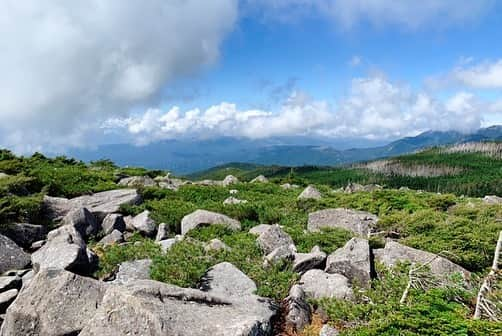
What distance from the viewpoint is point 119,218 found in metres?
18.2

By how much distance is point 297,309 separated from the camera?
10359mm

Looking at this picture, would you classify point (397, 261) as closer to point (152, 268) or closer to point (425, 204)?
point (152, 268)

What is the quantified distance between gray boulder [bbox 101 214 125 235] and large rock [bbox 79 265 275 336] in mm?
8806

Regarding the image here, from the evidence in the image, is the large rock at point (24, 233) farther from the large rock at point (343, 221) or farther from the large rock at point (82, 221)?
the large rock at point (343, 221)

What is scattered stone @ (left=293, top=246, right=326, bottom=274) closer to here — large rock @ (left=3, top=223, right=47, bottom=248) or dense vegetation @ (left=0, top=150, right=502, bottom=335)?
dense vegetation @ (left=0, top=150, right=502, bottom=335)

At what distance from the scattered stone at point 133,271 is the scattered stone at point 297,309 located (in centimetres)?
435

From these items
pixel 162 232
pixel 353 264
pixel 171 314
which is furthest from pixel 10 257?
pixel 353 264

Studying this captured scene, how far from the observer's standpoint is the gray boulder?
1759 cm

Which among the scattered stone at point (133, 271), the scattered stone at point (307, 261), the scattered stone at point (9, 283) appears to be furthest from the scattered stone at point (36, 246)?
the scattered stone at point (307, 261)

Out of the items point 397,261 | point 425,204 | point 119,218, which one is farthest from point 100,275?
point 425,204

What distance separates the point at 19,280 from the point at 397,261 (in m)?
11.3

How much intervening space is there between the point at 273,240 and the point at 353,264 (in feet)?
11.4

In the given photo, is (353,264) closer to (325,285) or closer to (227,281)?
(325,285)

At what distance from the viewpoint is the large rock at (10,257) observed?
12.3 meters
